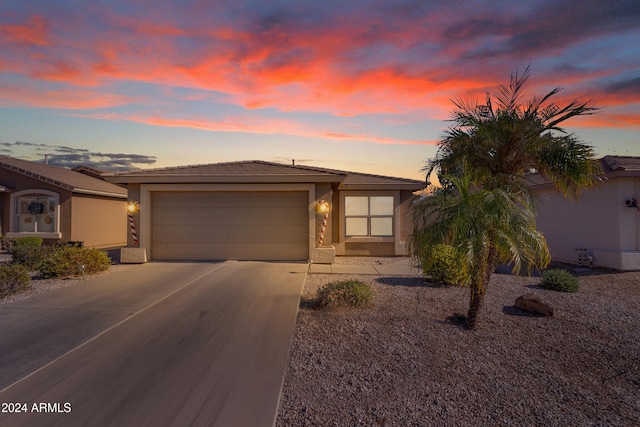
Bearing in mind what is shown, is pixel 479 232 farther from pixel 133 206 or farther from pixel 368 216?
pixel 133 206

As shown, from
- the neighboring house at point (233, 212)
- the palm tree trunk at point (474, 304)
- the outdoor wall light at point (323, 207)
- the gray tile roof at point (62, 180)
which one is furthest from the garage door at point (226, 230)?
the palm tree trunk at point (474, 304)

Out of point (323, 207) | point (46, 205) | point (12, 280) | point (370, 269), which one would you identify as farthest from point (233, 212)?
point (46, 205)

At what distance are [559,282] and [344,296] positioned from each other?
587 cm

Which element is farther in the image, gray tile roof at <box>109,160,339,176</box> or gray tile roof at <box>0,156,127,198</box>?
gray tile roof at <box>0,156,127,198</box>

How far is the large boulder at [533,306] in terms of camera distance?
6.36m

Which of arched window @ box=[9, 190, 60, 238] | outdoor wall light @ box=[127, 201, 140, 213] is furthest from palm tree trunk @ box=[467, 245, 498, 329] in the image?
arched window @ box=[9, 190, 60, 238]

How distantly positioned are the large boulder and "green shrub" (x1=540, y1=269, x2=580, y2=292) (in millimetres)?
2523

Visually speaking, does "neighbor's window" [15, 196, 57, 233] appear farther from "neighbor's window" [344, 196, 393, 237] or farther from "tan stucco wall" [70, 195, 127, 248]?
"neighbor's window" [344, 196, 393, 237]

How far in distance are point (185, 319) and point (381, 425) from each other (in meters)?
4.14

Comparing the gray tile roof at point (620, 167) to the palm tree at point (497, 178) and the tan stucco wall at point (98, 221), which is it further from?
the tan stucco wall at point (98, 221)

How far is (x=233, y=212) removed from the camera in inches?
489

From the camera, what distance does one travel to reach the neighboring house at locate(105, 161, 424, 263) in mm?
12039

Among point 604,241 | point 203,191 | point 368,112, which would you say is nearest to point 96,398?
point 203,191

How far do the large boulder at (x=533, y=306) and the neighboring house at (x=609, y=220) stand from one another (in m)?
4.97
